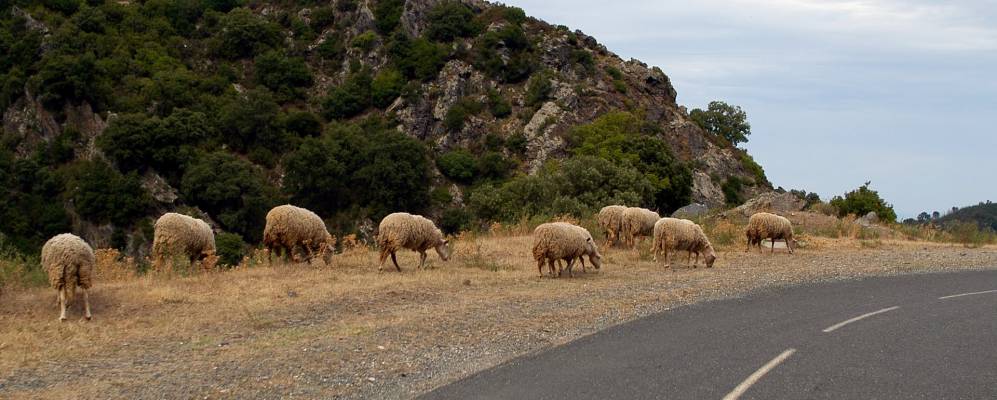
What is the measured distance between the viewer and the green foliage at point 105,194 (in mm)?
65438

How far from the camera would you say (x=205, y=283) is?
1650cm

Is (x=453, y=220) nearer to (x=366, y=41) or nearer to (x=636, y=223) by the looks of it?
(x=366, y=41)

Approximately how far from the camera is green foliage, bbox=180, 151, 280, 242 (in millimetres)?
69125

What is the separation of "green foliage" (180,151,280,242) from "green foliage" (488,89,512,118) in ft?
93.7

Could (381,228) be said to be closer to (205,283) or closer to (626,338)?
(205,283)

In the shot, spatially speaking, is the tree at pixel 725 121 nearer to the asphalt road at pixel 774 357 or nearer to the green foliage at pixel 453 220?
the green foliage at pixel 453 220

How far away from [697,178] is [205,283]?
2795 inches

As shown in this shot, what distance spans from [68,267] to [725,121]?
11183 centimetres

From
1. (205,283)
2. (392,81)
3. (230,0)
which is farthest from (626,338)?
(230,0)

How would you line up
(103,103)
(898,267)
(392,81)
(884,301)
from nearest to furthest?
(884,301), (898,267), (103,103), (392,81)

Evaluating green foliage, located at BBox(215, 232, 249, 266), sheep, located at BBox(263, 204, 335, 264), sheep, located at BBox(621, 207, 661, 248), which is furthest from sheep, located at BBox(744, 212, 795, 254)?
green foliage, located at BBox(215, 232, 249, 266)

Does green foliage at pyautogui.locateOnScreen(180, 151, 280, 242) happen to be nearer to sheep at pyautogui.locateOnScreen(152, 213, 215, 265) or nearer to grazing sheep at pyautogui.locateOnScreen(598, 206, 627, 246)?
grazing sheep at pyautogui.locateOnScreen(598, 206, 627, 246)

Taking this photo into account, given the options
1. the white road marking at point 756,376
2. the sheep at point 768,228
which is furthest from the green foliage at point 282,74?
the white road marking at point 756,376

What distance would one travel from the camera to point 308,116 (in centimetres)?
9106
